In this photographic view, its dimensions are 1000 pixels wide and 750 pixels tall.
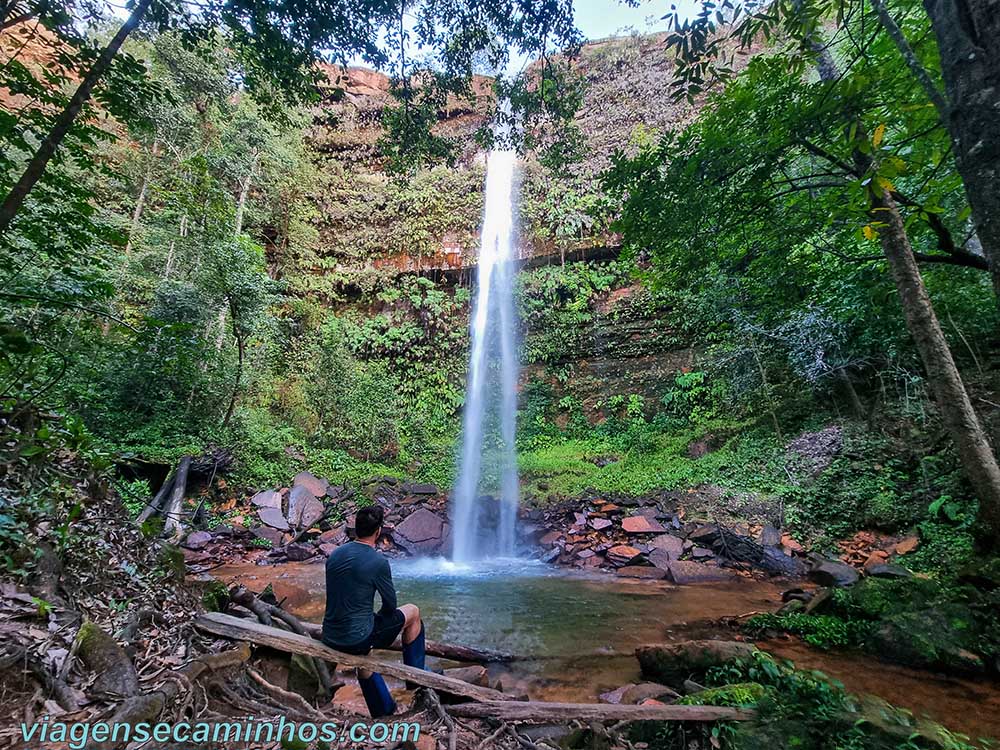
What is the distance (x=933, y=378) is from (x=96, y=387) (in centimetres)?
1403

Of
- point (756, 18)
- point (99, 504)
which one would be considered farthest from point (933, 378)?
point (99, 504)

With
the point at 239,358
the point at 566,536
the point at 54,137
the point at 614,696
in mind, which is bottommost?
the point at 614,696

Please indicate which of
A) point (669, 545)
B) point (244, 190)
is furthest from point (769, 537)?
point (244, 190)

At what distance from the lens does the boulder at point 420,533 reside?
9.25 meters

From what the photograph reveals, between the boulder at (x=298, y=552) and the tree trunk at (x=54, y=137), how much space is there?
6.42 metres

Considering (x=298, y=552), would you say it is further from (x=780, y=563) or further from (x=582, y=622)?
(x=780, y=563)

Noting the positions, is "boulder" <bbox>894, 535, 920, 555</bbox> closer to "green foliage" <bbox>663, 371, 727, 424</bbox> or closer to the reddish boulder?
the reddish boulder

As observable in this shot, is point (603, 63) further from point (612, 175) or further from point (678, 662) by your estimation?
point (678, 662)

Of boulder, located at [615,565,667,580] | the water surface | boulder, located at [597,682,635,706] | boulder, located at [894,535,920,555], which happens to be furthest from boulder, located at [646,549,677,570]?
boulder, located at [597,682,635,706]

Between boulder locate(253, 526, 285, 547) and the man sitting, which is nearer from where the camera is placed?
the man sitting

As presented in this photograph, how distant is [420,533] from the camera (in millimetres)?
9422

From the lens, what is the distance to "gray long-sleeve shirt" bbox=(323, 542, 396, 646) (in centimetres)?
253

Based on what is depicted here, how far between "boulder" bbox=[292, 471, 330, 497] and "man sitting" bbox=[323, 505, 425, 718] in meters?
7.96

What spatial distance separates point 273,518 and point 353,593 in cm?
747
